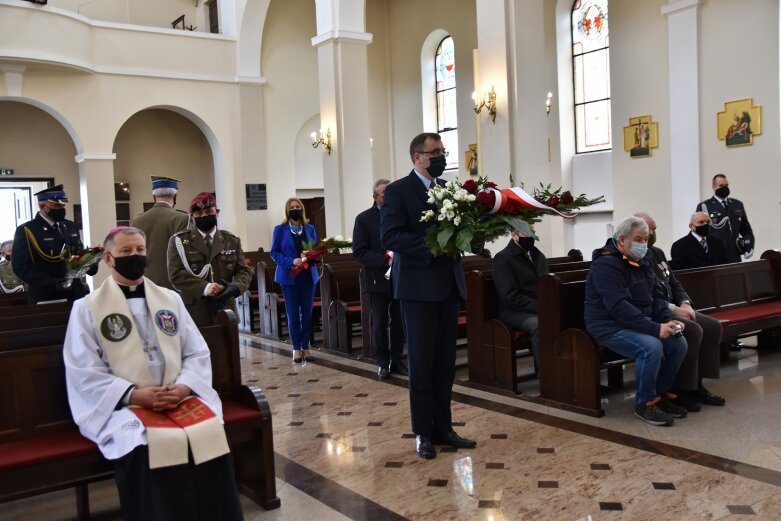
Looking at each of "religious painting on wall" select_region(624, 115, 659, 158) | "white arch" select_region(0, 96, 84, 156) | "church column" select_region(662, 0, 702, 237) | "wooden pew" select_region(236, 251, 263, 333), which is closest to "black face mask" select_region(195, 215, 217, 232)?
"wooden pew" select_region(236, 251, 263, 333)

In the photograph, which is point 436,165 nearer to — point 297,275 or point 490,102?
point 297,275

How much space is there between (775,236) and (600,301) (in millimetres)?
6658

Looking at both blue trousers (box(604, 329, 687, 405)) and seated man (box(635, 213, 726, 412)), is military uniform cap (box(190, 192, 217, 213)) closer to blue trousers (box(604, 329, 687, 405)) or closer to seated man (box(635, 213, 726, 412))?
blue trousers (box(604, 329, 687, 405))

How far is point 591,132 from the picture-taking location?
1398 cm

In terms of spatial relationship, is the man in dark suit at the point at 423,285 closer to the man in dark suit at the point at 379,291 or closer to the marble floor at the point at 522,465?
the marble floor at the point at 522,465

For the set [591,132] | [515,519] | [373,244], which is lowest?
[515,519]

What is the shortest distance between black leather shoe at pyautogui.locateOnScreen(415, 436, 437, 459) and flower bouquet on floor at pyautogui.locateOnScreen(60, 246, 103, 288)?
3.43 m

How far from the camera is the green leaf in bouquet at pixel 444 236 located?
3869 mm

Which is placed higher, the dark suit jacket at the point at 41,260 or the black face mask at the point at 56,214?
the black face mask at the point at 56,214

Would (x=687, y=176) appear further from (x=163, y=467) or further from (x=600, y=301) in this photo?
(x=163, y=467)

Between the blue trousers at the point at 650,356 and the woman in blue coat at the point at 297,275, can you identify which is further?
the woman in blue coat at the point at 297,275

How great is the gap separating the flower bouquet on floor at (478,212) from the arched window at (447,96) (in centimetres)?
1221

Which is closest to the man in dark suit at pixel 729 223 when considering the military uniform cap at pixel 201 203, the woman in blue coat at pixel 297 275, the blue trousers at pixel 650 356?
the blue trousers at pixel 650 356

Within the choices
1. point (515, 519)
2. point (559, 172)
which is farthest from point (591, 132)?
point (515, 519)
